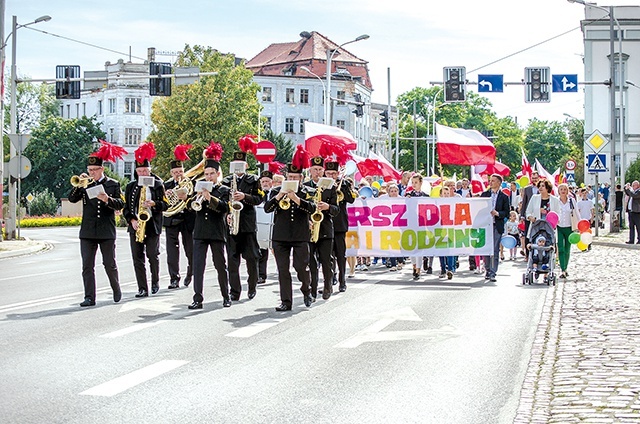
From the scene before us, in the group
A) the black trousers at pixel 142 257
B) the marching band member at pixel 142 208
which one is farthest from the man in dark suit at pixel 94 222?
the black trousers at pixel 142 257

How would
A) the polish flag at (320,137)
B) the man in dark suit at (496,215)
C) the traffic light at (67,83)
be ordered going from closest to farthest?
the man in dark suit at (496,215)
the polish flag at (320,137)
the traffic light at (67,83)

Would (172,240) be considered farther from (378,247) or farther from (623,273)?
(623,273)

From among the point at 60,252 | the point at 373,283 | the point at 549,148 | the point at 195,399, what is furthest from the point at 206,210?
the point at 549,148

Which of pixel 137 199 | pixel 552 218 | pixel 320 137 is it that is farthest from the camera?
pixel 320 137

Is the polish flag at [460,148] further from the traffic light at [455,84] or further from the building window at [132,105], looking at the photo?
the building window at [132,105]

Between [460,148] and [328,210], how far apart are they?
31.2ft

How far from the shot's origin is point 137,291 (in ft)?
54.5

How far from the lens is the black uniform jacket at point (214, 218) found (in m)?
14.0

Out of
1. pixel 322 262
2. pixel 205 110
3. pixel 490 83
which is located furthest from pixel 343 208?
pixel 205 110

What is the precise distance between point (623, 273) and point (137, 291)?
9454 mm

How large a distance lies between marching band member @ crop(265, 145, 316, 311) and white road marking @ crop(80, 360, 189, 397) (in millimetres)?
4350

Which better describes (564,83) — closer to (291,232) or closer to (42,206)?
(291,232)

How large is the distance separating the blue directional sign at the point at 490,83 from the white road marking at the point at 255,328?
1113 inches

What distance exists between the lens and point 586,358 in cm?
980
